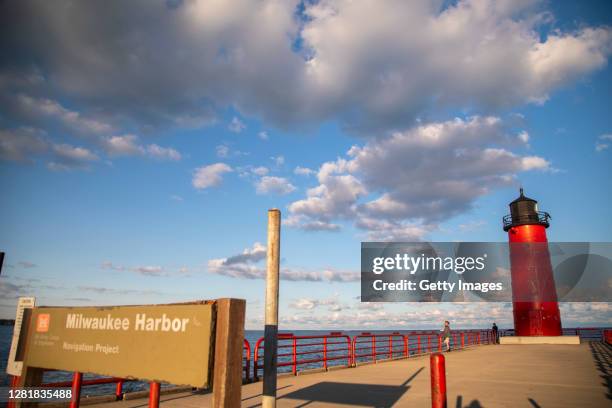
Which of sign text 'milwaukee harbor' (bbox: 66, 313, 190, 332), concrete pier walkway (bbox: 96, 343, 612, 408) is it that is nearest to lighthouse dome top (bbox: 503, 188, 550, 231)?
concrete pier walkway (bbox: 96, 343, 612, 408)

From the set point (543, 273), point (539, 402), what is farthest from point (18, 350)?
point (543, 273)

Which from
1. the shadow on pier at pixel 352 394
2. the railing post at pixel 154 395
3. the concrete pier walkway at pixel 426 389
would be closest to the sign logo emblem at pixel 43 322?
the railing post at pixel 154 395

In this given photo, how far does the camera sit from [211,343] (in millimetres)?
3387

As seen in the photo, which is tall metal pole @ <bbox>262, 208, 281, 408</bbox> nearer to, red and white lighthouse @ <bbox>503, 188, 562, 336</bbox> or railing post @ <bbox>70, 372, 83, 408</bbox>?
railing post @ <bbox>70, 372, 83, 408</bbox>

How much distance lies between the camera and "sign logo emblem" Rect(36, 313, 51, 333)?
4.99 m

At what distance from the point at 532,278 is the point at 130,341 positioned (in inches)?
1200

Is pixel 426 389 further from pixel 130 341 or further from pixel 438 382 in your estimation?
pixel 130 341

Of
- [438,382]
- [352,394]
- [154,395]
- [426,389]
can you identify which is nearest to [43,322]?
[154,395]

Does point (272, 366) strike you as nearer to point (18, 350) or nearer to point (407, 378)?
point (18, 350)

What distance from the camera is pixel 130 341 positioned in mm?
3975

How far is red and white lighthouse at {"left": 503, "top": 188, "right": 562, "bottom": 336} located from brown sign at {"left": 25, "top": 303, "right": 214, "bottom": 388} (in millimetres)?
30267

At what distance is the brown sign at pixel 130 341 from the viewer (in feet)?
11.4

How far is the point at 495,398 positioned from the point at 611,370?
657 centimetres

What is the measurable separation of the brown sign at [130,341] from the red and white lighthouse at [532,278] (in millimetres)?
30267
